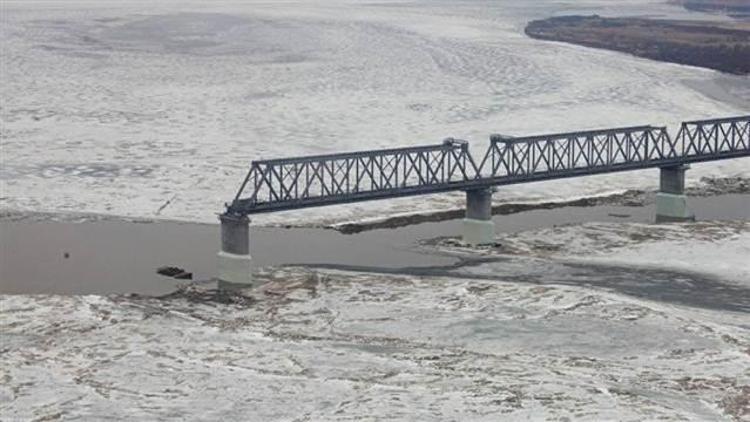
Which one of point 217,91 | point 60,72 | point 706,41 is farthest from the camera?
point 706,41

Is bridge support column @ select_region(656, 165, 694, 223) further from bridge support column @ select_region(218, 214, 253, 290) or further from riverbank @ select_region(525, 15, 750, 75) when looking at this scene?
riverbank @ select_region(525, 15, 750, 75)

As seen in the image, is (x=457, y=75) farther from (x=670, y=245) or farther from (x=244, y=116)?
(x=670, y=245)

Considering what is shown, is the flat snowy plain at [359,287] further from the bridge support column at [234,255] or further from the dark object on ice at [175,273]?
the dark object on ice at [175,273]

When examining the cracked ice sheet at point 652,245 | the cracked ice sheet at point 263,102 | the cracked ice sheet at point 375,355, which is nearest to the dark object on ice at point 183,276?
Result: the cracked ice sheet at point 375,355

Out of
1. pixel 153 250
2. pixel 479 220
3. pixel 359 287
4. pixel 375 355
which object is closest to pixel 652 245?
pixel 479 220

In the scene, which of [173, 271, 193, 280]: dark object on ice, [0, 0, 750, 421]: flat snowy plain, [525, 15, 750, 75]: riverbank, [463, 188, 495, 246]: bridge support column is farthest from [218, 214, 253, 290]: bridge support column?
[525, 15, 750, 75]: riverbank

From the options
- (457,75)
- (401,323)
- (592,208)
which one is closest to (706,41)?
(457,75)

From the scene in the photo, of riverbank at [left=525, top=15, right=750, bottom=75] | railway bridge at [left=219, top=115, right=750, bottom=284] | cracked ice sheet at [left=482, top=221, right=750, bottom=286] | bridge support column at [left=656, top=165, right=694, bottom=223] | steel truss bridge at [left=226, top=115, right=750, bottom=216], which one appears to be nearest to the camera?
railway bridge at [left=219, top=115, right=750, bottom=284]
